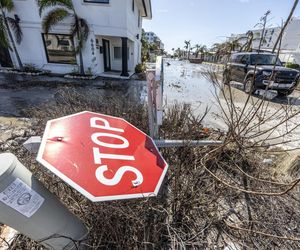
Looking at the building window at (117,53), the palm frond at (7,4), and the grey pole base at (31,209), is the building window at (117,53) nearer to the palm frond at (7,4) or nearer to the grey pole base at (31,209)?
the palm frond at (7,4)

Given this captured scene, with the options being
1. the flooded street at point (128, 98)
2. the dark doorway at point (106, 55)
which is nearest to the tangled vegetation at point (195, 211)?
the flooded street at point (128, 98)

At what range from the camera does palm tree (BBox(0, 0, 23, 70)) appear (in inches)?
366

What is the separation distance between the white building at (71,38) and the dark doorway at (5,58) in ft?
0.39

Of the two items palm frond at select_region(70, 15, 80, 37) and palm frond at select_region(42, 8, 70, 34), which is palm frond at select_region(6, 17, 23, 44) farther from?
palm frond at select_region(70, 15, 80, 37)

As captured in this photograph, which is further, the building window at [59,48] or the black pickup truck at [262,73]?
the building window at [59,48]

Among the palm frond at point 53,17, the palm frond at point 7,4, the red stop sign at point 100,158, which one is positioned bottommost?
the red stop sign at point 100,158

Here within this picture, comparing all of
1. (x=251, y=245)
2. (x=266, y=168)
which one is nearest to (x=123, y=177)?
(x=251, y=245)

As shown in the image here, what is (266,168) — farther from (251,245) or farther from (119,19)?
(119,19)

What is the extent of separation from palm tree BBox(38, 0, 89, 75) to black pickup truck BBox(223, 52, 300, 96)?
25.8 ft

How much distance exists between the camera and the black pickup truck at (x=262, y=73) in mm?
7715

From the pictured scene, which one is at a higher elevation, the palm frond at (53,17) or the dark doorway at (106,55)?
the palm frond at (53,17)

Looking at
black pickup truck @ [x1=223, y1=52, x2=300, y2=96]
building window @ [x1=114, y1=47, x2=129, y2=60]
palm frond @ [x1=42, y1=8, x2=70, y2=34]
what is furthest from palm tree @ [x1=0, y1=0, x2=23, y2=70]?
black pickup truck @ [x1=223, y1=52, x2=300, y2=96]

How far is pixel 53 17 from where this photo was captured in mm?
9039

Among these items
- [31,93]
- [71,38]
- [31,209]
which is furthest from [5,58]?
[31,209]
